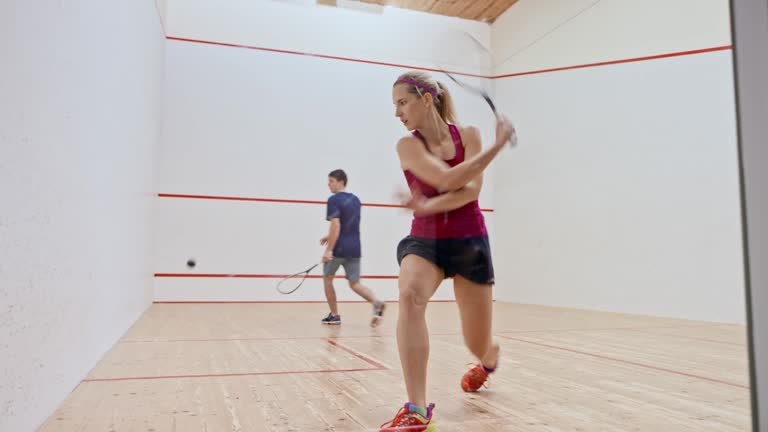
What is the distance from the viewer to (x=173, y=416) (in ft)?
3.89

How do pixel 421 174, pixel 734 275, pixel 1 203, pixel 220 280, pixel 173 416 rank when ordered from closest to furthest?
pixel 1 203, pixel 421 174, pixel 173 416, pixel 734 275, pixel 220 280

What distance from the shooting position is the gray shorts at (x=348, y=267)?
290 cm

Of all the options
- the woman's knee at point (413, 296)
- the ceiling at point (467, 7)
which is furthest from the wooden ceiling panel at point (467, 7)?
the woman's knee at point (413, 296)

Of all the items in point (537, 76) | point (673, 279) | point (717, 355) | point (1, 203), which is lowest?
point (717, 355)

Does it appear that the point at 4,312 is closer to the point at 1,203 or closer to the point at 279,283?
the point at 1,203

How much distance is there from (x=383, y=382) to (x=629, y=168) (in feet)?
9.81

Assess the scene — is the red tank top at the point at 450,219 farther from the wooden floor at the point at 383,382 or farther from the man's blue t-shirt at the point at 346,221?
the man's blue t-shirt at the point at 346,221

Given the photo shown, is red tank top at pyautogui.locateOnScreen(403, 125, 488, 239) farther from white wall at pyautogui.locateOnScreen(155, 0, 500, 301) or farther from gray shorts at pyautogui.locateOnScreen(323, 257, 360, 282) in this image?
white wall at pyautogui.locateOnScreen(155, 0, 500, 301)

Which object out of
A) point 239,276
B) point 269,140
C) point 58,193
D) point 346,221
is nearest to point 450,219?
point 58,193

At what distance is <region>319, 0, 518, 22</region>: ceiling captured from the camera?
8.72 feet

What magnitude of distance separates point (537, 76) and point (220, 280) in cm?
297

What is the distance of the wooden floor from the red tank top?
0.40m

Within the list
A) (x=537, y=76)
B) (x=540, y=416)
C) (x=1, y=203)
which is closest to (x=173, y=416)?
(x=1, y=203)

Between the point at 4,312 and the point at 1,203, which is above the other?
the point at 1,203
